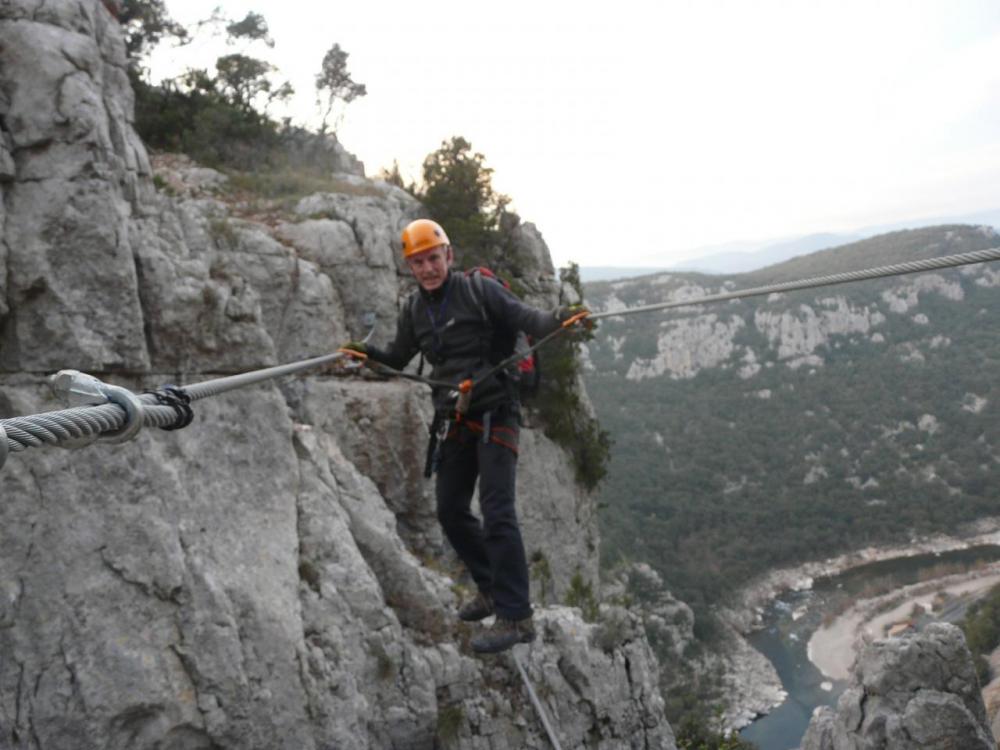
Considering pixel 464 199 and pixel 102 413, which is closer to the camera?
pixel 102 413

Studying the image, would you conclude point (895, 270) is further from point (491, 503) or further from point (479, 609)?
point (479, 609)

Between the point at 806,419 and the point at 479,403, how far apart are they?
65049mm

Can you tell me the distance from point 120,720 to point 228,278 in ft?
12.8

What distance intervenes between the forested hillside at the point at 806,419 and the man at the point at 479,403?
124ft

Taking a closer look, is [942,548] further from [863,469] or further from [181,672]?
[181,672]

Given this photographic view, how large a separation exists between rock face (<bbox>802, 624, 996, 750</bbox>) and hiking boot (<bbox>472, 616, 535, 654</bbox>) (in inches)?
147

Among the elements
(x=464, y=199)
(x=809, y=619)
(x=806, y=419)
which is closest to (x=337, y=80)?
(x=464, y=199)

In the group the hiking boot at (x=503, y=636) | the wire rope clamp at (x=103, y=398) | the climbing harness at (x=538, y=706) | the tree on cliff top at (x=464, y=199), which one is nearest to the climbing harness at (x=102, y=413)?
the wire rope clamp at (x=103, y=398)

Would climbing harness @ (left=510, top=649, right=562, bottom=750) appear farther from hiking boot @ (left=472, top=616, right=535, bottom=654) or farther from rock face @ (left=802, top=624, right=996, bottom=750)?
rock face @ (left=802, top=624, right=996, bottom=750)

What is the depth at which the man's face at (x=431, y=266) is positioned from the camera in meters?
5.32

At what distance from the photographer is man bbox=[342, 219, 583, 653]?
5.31m

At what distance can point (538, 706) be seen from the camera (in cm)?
685

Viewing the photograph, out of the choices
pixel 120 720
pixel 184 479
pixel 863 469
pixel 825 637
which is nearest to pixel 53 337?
A: pixel 184 479

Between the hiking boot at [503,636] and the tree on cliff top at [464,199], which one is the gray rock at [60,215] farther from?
the tree on cliff top at [464,199]
